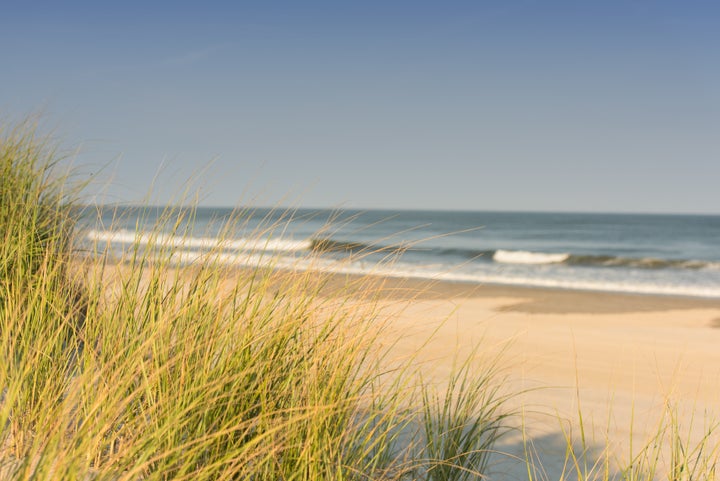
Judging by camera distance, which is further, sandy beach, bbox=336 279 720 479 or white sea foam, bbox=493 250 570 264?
white sea foam, bbox=493 250 570 264

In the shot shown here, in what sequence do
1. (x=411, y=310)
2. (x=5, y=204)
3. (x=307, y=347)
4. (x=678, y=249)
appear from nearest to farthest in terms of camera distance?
1. (x=307, y=347)
2. (x=5, y=204)
3. (x=411, y=310)
4. (x=678, y=249)

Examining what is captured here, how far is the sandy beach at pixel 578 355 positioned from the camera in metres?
3.67

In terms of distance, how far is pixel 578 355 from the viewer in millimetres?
6684

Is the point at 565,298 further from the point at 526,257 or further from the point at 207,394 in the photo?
the point at 526,257

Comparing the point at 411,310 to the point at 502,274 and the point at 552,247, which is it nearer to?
the point at 502,274

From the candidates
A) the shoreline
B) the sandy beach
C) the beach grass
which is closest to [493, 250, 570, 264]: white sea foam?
the shoreline

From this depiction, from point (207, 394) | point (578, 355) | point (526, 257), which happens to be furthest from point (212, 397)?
point (526, 257)

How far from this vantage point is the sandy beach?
12.1 ft

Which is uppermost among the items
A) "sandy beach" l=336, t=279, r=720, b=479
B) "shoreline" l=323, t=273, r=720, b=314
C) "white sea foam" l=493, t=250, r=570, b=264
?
"sandy beach" l=336, t=279, r=720, b=479

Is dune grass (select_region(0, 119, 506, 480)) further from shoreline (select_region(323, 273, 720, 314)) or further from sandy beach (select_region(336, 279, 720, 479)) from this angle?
shoreline (select_region(323, 273, 720, 314))

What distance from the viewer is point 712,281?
16.8 m

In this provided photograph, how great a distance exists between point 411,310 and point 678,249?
106 feet

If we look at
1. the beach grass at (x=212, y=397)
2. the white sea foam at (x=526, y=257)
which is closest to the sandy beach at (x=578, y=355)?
the beach grass at (x=212, y=397)

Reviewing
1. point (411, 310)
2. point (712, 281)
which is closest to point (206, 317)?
point (411, 310)
